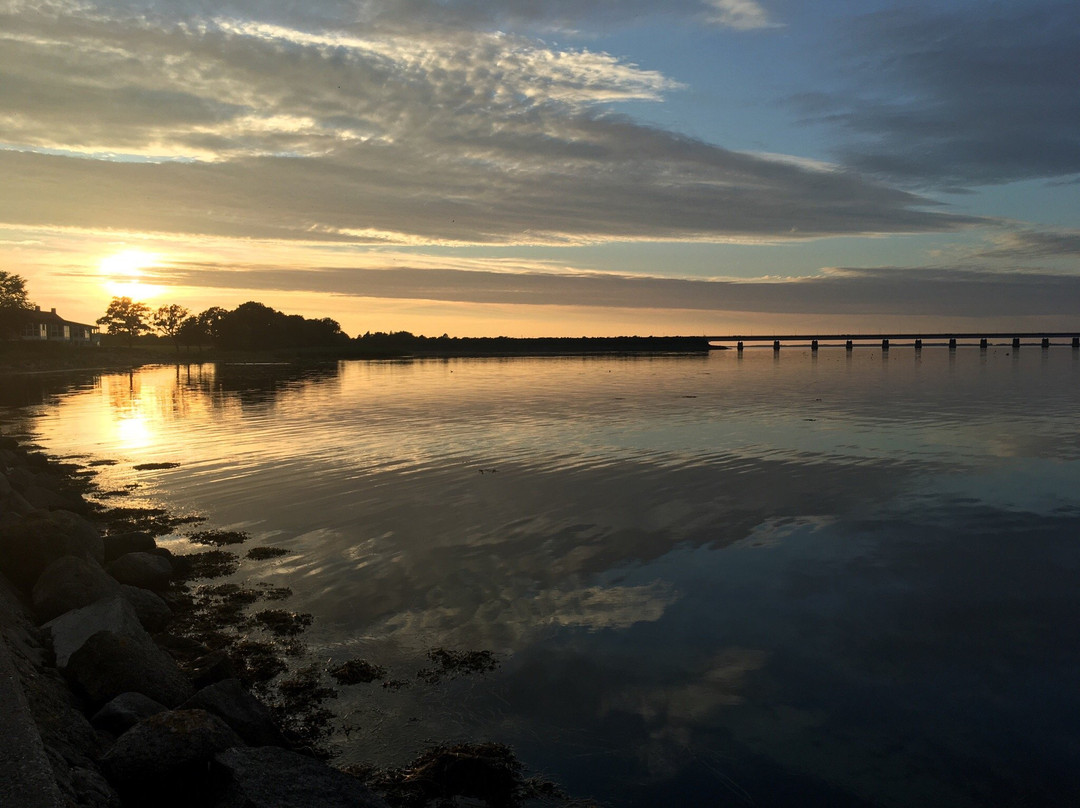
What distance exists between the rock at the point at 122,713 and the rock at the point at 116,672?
0.52m

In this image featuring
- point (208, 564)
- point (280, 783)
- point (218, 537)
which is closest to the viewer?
point (280, 783)

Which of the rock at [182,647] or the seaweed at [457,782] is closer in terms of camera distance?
the seaweed at [457,782]

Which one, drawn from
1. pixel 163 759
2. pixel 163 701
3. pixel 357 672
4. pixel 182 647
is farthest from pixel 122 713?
pixel 182 647

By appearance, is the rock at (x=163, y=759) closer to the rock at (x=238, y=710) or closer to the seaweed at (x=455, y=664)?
the rock at (x=238, y=710)

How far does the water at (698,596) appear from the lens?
9320 mm

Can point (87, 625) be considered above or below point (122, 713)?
above

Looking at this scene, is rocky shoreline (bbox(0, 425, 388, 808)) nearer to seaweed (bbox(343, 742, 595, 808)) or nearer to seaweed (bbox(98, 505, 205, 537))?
seaweed (bbox(343, 742, 595, 808))

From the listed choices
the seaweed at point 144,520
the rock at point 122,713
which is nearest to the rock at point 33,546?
the seaweed at point 144,520

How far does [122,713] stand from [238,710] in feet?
4.07

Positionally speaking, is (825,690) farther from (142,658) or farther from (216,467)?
(216,467)

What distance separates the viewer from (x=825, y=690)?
10.9 m

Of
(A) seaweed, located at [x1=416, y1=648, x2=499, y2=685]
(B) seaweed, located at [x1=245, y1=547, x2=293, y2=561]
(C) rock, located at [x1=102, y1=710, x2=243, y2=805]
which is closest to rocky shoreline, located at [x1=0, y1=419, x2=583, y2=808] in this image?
(C) rock, located at [x1=102, y1=710, x2=243, y2=805]

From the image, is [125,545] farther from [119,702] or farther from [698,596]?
[698,596]

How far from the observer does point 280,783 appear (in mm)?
6949
